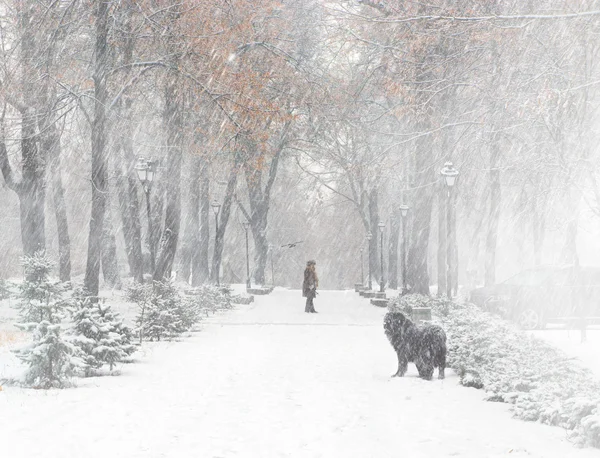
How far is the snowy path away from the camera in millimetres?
6207

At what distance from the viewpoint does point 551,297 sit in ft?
60.0

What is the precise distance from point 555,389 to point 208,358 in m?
6.45

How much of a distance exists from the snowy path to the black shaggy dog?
23cm

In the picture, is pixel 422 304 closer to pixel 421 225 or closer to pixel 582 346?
pixel 421 225

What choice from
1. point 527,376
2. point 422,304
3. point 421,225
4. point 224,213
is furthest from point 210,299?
point 527,376

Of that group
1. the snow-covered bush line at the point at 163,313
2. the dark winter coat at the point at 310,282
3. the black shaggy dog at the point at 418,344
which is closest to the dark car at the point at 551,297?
the dark winter coat at the point at 310,282

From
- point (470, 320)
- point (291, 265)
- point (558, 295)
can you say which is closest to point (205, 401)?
point (470, 320)

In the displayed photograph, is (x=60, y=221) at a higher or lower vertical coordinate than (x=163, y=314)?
higher

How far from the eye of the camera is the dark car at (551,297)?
1809 centimetres

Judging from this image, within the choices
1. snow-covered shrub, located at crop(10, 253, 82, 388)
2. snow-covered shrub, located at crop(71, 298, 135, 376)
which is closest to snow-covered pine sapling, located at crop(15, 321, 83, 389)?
snow-covered shrub, located at crop(10, 253, 82, 388)

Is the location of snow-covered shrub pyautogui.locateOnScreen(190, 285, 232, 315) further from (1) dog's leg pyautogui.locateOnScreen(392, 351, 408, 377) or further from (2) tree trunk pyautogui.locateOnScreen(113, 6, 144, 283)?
(1) dog's leg pyautogui.locateOnScreen(392, 351, 408, 377)

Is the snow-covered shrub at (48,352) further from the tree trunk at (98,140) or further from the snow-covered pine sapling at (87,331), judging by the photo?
the tree trunk at (98,140)

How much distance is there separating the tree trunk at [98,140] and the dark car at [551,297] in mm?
10256

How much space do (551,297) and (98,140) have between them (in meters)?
11.6
